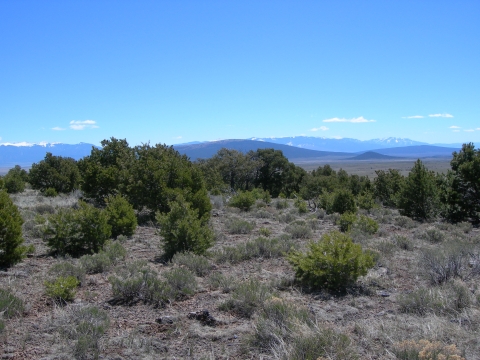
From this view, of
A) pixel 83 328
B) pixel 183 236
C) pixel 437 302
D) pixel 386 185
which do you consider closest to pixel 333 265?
pixel 437 302

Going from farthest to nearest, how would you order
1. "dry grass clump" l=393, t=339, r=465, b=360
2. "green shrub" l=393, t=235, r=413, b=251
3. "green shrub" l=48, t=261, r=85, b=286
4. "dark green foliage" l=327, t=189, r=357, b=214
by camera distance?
"dark green foliage" l=327, t=189, r=357, b=214 → "green shrub" l=393, t=235, r=413, b=251 → "green shrub" l=48, t=261, r=85, b=286 → "dry grass clump" l=393, t=339, r=465, b=360

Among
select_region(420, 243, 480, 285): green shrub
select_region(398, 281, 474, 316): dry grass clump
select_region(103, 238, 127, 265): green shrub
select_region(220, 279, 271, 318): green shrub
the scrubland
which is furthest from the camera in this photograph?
select_region(103, 238, 127, 265): green shrub

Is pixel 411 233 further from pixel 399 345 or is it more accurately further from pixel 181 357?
pixel 181 357

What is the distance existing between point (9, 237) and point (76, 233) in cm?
166

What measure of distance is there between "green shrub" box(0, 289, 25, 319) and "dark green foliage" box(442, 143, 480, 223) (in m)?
17.8

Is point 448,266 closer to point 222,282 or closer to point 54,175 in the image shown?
point 222,282

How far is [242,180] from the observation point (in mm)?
47188

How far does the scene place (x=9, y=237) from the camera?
7898 mm

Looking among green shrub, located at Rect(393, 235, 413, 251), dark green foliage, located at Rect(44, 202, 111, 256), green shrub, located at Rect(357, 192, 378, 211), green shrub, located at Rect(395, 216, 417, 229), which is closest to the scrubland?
dark green foliage, located at Rect(44, 202, 111, 256)

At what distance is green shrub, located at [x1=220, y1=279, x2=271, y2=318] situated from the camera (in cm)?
579

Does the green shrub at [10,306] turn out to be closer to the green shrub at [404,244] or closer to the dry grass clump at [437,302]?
the dry grass clump at [437,302]

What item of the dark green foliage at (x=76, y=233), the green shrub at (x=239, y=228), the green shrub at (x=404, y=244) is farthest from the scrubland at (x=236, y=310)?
the green shrub at (x=239, y=228)

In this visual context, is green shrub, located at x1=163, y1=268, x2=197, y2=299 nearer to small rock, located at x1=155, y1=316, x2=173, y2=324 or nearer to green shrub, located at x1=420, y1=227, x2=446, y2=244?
small rock, located at x1=155, y1=316, x2=173, y2=324

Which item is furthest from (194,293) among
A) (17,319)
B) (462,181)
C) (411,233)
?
(462,181)
